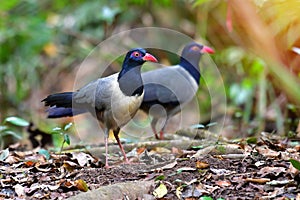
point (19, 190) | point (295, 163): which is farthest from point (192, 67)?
point (295, 163)

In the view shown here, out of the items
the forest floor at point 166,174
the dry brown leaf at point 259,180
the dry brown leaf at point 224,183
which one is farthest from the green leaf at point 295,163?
the dry brown leaf at point 224,183

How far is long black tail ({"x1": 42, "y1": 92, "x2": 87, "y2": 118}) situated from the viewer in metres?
5.10

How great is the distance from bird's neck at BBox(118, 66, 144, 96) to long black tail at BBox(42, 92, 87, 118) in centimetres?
53

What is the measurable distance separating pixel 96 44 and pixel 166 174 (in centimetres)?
715

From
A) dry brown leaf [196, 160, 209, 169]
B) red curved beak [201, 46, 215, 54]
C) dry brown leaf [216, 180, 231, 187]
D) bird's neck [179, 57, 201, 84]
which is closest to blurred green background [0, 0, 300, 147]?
red curved beak [201, 46, 215, 54]

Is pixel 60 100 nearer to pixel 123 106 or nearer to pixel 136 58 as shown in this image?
pixel 123 106

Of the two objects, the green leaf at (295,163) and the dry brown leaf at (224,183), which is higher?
the green leaf at (295,163)

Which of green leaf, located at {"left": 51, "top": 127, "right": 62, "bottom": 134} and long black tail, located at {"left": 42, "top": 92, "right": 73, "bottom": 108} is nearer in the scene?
green leaf, located at {"left": 51, "top": 127, "right": 62, "bottom": 134}

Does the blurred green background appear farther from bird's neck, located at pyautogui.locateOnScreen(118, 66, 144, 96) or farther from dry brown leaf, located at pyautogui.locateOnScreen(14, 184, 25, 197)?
dry brown leaf, located at pyautogui.locateOnScreen(14, 184, 25, 197)

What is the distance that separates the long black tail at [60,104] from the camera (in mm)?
5098

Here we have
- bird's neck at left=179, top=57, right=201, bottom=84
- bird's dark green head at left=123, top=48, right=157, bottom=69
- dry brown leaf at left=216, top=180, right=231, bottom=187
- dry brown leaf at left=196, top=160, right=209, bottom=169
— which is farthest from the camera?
bird's neck at left=179, top=57, right=201, bottom=84

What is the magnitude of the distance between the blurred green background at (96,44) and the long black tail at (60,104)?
2.74 metres

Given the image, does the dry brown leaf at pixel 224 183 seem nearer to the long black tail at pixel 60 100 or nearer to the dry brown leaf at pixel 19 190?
the dry brown leaf at pixel 19 190

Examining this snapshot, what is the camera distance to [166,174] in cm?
420
